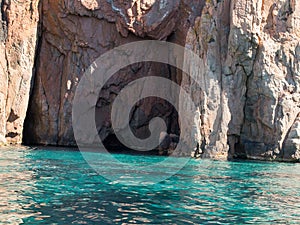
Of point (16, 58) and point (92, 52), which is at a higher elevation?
point (92, 52)

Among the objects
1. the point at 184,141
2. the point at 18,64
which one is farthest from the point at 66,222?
the point at 18,64

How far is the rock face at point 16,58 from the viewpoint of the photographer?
33.7 metres

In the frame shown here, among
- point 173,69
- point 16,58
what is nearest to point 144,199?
point 16,58

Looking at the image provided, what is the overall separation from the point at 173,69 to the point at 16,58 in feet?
43.2

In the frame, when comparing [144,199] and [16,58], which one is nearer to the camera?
[144,199]

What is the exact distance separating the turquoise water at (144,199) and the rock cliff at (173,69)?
398 inches

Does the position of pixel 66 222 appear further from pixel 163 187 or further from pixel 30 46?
pixel 30 46

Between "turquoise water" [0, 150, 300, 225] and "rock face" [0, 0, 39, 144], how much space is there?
16.6 meters

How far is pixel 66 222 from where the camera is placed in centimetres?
883

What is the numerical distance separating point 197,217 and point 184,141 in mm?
19601

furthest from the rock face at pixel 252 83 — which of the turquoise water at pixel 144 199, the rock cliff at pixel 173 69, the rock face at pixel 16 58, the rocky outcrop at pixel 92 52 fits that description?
the rock face at pixel 16 58

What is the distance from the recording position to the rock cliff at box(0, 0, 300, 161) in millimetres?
28000

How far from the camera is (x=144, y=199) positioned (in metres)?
11.7

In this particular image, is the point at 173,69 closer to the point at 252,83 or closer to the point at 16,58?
the point at 252,83
